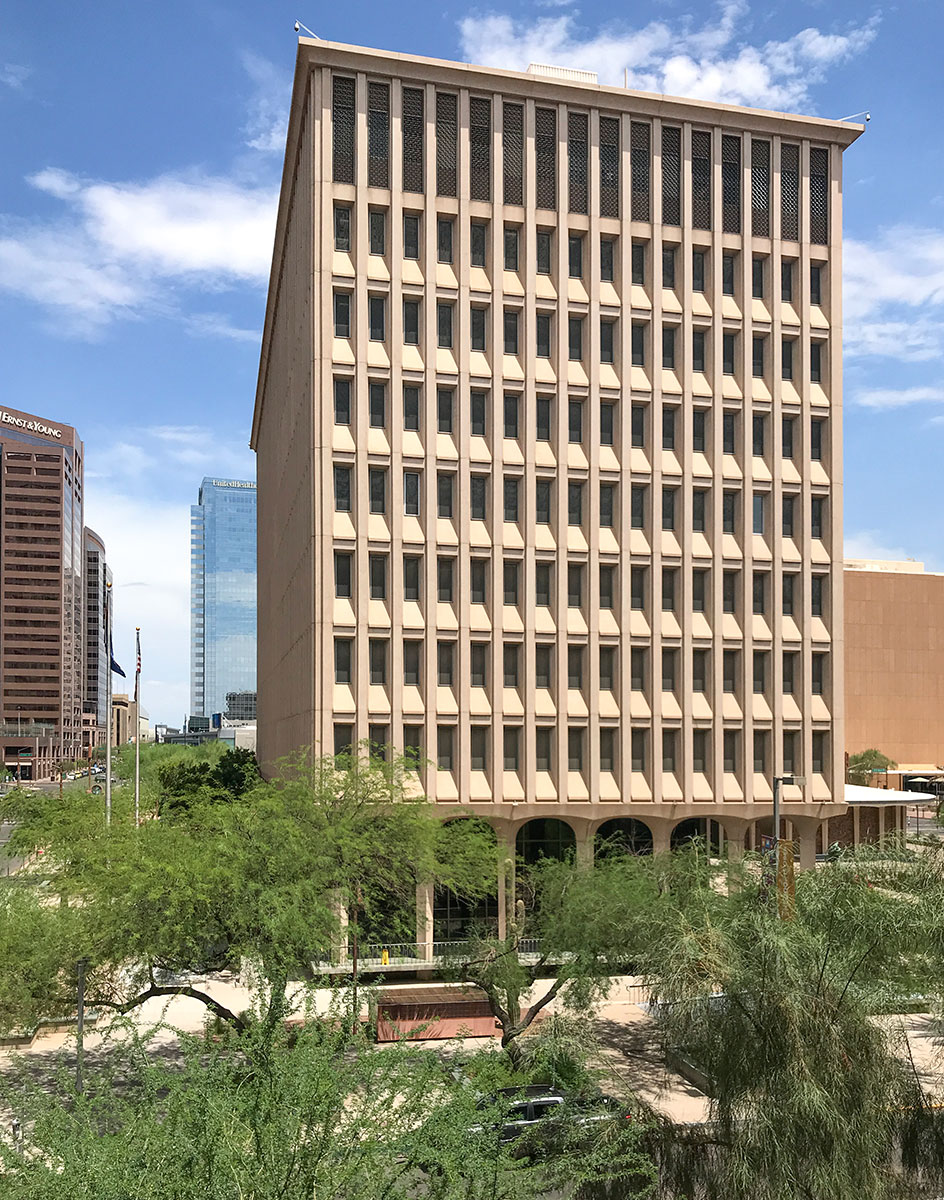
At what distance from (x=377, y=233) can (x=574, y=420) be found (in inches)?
438

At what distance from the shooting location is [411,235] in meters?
43.9

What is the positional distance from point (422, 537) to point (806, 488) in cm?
1745

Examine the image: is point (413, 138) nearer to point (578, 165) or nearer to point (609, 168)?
point (578, 165)

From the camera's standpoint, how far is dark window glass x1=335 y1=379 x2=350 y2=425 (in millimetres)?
42812

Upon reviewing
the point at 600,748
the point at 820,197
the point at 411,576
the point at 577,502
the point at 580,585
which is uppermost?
the point at 820,197

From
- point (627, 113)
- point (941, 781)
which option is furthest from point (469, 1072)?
point (941, 781)

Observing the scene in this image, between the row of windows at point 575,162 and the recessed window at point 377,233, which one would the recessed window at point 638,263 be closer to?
the row of windows at point 575,162

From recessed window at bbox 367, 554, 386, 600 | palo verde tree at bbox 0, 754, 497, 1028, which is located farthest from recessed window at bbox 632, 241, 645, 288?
palo verde tree at bbox 0, 754, 497, 1028

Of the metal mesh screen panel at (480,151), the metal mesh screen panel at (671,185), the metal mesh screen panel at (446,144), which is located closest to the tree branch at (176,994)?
the metal mesh screen panel at (446,144)

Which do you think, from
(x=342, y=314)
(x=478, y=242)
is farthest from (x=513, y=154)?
(x=342, y=314)

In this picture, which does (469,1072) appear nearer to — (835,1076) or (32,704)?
(835,1076)

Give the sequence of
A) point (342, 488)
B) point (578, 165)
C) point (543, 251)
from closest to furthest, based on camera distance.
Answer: point (342, 488) < point (543, 251) < point (578, 165)

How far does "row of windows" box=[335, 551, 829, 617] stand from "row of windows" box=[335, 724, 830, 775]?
5220 mm

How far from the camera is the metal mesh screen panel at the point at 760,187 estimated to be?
4750cm
